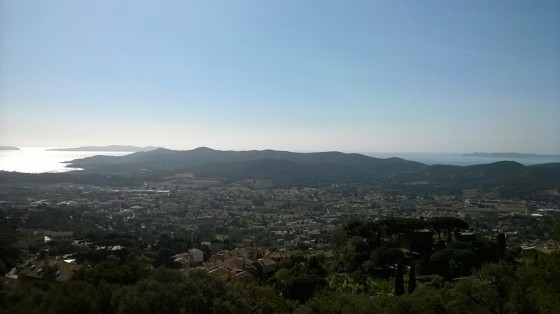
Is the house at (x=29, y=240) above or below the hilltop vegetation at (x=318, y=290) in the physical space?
below

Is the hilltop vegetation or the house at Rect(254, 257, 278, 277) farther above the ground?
the hilltop vegetation

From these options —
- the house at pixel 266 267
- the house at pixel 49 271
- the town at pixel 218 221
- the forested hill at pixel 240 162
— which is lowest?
the town at pixel 218 221

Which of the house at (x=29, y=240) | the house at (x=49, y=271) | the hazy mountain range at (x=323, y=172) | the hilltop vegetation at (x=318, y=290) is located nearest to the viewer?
the hilltop vegetation at (x=318, y=290)

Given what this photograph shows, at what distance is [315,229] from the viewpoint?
164ft

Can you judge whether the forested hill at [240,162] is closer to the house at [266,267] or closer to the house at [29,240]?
the house at [29,240]

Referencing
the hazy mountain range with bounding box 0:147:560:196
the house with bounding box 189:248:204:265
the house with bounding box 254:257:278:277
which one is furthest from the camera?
the hazy mountain range with bounding box 0:147:560:196

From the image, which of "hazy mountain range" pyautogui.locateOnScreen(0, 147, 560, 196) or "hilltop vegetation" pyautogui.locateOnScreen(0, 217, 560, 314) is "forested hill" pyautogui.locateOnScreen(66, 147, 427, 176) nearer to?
"hazy mountain range" pyautogui.locateOnScreen(0, 147, 560, 196)

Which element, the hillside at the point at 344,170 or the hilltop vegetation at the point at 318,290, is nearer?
the hilltop vegetation at the point at 318,290

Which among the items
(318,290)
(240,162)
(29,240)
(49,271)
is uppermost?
(240,162)

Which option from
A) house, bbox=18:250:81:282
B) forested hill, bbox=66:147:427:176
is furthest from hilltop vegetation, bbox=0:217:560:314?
forested hill, bbox=66:147:427:176

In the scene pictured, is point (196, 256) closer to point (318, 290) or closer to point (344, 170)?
point (318, 290)

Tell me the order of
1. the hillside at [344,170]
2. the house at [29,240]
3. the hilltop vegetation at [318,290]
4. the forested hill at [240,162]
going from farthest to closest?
the forested hill at [240,162] < the hillside at [344,170] < the house at [29,240] < the hilltop vegetation at [318,290]

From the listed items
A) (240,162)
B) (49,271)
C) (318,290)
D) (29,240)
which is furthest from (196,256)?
(240,162)

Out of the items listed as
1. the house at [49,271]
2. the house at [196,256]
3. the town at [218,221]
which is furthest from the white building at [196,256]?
the house at [49,271]
